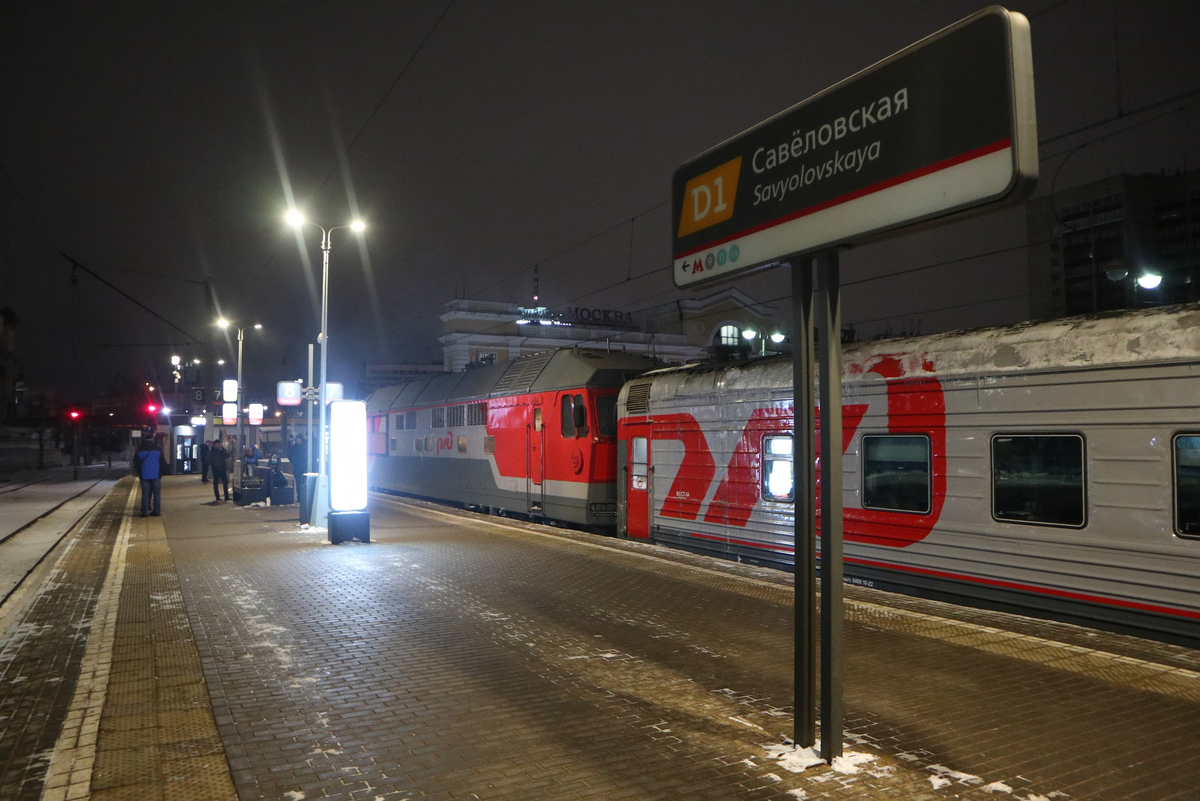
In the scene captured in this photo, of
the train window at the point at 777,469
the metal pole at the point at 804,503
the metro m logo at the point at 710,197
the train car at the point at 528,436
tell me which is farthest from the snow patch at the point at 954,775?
the train car at the point at 528,436

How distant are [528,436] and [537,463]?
686 millimetres

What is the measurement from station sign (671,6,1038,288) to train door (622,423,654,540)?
338 inches

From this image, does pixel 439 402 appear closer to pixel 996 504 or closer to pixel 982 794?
pixel 996 504

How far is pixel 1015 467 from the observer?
332 inches

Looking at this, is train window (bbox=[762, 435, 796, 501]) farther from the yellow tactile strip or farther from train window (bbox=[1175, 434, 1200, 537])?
the yellow tactile strip

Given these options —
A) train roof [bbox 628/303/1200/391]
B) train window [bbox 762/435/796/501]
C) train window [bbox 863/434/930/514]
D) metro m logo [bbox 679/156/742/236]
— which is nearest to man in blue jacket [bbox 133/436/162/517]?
train window [bbox 762/435/796/501]

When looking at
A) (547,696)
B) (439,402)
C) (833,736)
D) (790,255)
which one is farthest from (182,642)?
(439,402)

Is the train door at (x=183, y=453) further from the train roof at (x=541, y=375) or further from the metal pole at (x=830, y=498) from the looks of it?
the metal pole at (x=830, y=498)

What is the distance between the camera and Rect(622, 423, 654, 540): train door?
14.0 meters

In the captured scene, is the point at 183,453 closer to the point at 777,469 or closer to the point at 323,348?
the point at 323,348

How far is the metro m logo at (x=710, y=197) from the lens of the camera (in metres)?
5.35

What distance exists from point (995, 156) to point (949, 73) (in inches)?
21.4

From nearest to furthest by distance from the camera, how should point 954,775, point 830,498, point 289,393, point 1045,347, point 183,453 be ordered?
point 830,498
point 954,775
point 1045,347
point 289,393
point 183,453

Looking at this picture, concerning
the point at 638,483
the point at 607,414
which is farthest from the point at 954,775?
the point at 607,414
